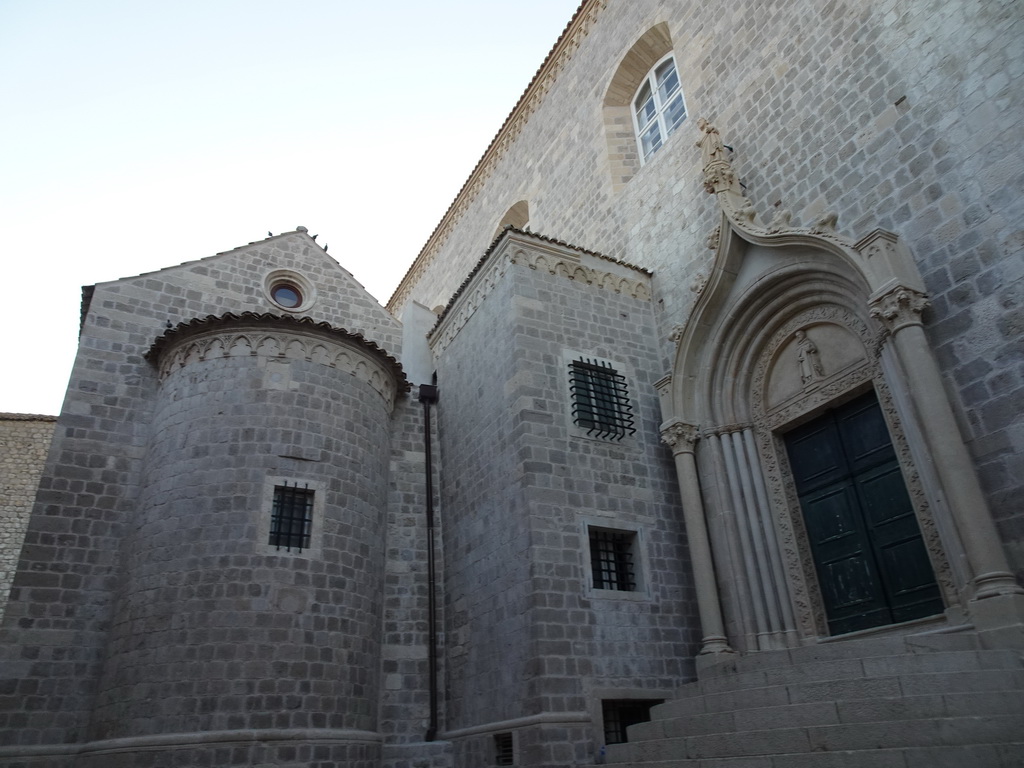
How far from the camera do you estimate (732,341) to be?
34.7ft

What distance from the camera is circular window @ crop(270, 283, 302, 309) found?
13875 mm

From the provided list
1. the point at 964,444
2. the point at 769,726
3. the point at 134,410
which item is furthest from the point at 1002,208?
the point at 134,410

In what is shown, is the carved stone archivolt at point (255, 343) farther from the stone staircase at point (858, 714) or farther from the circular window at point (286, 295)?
the stone staircase at point (858, 714)

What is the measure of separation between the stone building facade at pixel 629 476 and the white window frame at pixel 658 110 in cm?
25

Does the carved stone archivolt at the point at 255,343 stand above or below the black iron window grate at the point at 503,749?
above

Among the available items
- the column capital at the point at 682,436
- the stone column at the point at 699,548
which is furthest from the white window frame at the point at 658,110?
the stone column at the point at 699,548

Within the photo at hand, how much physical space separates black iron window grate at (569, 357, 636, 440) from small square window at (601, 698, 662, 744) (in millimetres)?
3673

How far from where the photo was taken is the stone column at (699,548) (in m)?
9.38

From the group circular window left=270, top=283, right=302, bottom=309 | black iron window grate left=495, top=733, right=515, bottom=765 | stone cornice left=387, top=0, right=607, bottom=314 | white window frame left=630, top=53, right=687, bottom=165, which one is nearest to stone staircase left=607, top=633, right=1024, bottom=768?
black iron window grate left=495, top=733, right=515, bottom=765

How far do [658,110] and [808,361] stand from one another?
6872mm

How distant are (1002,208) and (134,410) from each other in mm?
12144

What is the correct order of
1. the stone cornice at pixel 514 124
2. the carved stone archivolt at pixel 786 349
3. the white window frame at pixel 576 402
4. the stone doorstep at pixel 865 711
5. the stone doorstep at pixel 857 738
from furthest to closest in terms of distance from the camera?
the stone cornice at pixel 514 124 → the white window frame at pixel 576 402 → the carved stone archivolt at pixel 786 349 → the stone doorstep at pixel 865 711 → the stone doorstep at pixel 857 738

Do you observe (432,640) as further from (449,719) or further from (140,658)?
(140,658)

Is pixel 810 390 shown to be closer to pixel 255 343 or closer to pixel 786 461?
pixel 786 461
